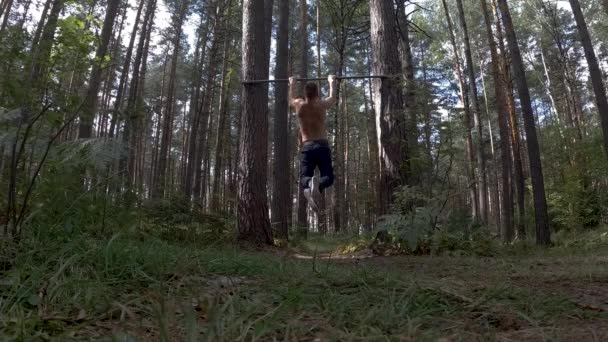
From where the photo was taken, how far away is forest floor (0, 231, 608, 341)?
65.1 inches

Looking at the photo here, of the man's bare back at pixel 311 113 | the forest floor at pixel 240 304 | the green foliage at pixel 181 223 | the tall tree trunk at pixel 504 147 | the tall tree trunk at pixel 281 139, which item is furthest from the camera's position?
the tall tree trunk at pixel 504 147

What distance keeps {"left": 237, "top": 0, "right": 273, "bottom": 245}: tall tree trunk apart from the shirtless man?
84 cm

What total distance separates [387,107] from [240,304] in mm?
5983

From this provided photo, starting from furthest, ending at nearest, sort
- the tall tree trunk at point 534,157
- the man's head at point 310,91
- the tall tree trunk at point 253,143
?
the tall tree trunk at point 534,157, the tall tree trunk at point 253,143, the man's head at point 310,91

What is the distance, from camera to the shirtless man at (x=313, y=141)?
6.86 metres

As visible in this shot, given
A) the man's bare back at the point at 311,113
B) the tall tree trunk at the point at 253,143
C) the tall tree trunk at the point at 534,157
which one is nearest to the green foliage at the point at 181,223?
the tall tree trunk at the point at 253,143

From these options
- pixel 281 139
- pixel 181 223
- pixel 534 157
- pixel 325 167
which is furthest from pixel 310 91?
pixel 534 157

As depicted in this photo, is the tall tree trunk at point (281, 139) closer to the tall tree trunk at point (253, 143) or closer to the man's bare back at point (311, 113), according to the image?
the tall tree trunk at point (253, 143)

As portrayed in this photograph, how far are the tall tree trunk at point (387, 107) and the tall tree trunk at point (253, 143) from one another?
1.97 metres

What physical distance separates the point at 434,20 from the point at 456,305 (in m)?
27.6

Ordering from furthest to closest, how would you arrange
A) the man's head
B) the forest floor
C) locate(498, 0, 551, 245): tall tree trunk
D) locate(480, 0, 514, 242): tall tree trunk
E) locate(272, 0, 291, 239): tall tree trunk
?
locate(480, 0, 514, 242): tall tree trunk, locate(272, 0, 291, 239): tall tree trunk, locate(498, 0, 551, 245): tall tree trunk, the man's head, the forest floor

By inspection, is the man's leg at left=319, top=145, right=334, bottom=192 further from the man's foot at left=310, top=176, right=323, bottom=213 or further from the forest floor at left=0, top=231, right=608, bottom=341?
the forest floor at left=0, top=231, right=608, bottom=341

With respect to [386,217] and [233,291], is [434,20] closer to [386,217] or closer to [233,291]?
[386,217]

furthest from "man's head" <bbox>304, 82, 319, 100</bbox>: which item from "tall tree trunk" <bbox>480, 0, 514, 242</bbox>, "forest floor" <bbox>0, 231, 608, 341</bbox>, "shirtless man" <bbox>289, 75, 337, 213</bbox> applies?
"tall tree trunk" <bbox>480, 0, 514, 242</bbox>
